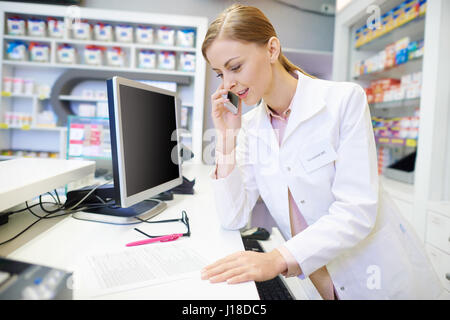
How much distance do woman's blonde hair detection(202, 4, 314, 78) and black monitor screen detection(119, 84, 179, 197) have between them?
29 cm

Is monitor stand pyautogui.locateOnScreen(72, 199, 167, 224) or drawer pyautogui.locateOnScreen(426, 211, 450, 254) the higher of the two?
monitor stand pyautogui.locateOnScreen(72, 199, 167, 224)

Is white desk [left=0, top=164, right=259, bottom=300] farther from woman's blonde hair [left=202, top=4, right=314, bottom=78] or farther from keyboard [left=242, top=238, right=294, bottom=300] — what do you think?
woman's blonde hair [left=202, top=4, right=314, bottom=78]

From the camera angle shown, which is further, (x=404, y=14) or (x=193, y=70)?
(x=193, y=70)

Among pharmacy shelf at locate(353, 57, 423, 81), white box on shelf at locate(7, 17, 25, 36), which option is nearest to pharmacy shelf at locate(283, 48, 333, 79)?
pharmacy shelf at locate(353, 57, 423, 81)

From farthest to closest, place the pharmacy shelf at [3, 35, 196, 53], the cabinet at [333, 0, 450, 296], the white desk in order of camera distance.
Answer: the pharmacy shelf at [3, 35, 196, 53] → the cabinet at [333, 0, 450, 296] → the white desk

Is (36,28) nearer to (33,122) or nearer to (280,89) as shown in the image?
(33,122)

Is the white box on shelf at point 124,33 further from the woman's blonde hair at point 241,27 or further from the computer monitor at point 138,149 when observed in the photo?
the woman's blonde hair at point 241,27

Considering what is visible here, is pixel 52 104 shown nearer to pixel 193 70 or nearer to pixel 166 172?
pixel 193 70

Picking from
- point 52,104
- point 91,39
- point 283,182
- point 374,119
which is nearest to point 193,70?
point 91,39

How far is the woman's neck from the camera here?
1.06 meters

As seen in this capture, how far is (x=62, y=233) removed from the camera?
0.89 m

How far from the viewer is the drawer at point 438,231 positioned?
1707mm

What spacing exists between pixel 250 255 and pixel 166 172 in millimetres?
640

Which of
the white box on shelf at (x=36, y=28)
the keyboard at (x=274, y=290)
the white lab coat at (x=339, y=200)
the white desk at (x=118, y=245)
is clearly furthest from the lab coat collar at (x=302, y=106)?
the white box on shelf at (x=36, y=28)
